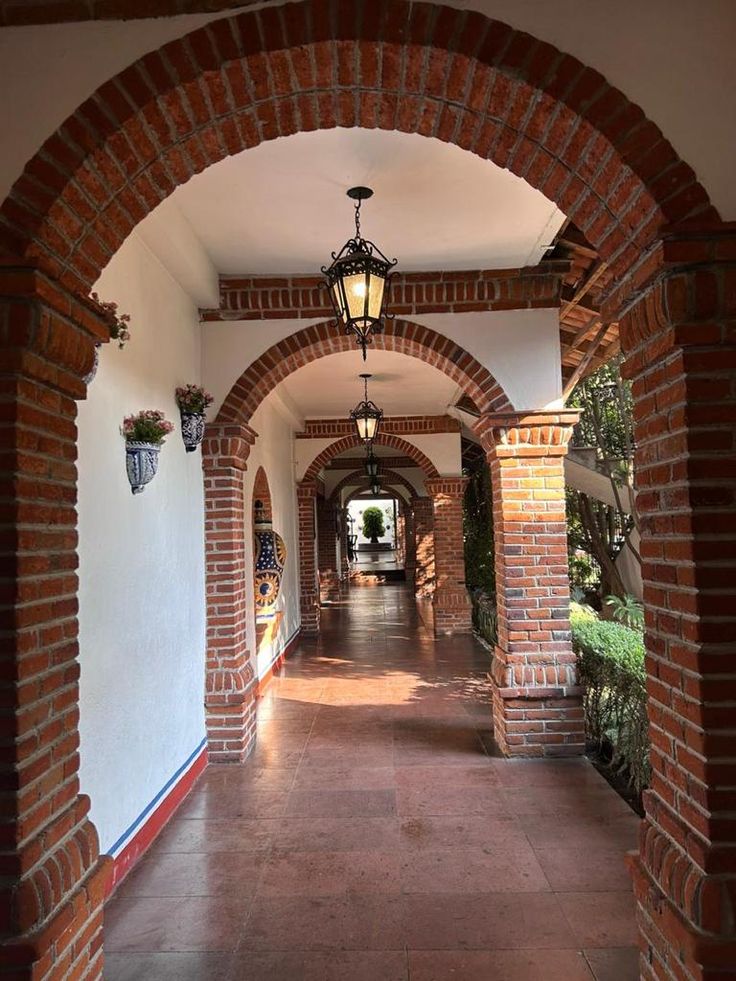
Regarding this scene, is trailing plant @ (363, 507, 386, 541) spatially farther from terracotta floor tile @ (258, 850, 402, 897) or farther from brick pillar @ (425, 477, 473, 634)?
terracotta floor tile @ (258, 850, 402, 897)

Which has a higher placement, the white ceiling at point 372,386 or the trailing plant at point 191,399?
the white ceiling at point 372,386

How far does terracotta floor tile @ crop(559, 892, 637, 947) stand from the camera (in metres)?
2.73

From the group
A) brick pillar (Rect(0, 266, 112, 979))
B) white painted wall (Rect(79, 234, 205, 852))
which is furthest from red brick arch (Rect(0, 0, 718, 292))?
white painted wall (Rect(79, 234, 205, 852))

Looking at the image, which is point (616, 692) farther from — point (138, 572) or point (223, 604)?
point (138, 572)

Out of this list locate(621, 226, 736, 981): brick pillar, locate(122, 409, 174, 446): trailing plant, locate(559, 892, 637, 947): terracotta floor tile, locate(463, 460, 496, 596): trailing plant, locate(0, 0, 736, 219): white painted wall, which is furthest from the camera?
locate(463, 460, 496, 596): trailing plant

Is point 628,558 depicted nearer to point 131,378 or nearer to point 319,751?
point 319,751

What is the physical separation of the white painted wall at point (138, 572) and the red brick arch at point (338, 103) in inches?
42.5

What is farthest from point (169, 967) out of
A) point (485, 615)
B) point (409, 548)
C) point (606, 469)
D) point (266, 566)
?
point (409, 548)

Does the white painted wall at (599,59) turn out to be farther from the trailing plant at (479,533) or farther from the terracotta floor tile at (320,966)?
the trailing plant at (479,533)

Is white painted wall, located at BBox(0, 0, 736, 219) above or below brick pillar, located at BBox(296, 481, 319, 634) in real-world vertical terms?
above

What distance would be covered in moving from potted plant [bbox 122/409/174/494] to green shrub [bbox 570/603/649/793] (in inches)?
131

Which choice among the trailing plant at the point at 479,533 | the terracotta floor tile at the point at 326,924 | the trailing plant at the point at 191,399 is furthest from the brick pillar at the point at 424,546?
the terracotta floor tile at the point at 326,924

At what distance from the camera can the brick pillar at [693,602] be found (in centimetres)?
177

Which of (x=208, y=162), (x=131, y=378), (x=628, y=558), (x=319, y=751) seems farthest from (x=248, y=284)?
(x=628, y=558)
